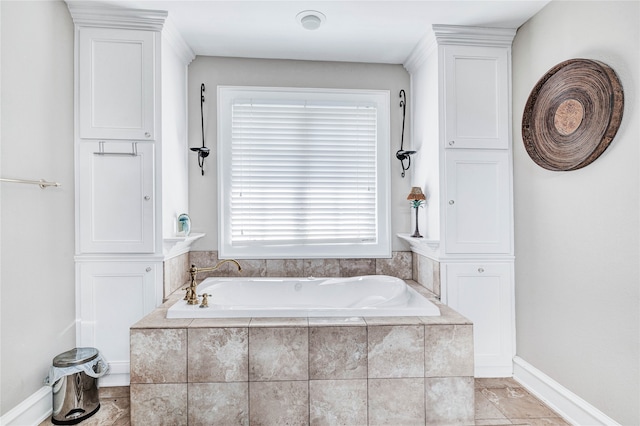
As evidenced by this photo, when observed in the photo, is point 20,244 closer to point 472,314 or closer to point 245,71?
point 245,71

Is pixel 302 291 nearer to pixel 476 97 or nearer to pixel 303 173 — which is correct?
pixel 303 173

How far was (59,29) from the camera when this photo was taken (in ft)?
6.75

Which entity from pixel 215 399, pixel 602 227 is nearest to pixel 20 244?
pixel 215 399

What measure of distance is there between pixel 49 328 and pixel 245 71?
7.41 feet

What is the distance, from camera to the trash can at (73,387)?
1838mm

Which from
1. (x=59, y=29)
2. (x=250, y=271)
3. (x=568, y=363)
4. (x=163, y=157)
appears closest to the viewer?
(x=568, y=363)

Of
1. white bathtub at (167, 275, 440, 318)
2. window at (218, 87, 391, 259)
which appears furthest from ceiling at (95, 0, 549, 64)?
white bathtub at (167, 275, 440, 318)

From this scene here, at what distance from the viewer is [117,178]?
2223 mm

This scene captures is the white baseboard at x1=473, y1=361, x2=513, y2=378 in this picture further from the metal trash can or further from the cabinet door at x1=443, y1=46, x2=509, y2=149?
the metal trash can

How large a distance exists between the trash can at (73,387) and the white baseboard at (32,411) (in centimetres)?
7

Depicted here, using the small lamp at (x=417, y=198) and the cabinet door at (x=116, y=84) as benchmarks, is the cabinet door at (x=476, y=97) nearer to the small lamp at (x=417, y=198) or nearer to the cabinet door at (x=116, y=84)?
the small lamp at (x=417, y=198)

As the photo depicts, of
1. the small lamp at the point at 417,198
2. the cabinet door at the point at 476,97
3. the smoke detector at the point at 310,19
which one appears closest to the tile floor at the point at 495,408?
the small lamp at the point at 417,198

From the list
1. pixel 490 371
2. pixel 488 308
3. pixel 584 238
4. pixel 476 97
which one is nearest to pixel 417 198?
pixel 476 97

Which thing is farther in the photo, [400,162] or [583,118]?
[400,162]
